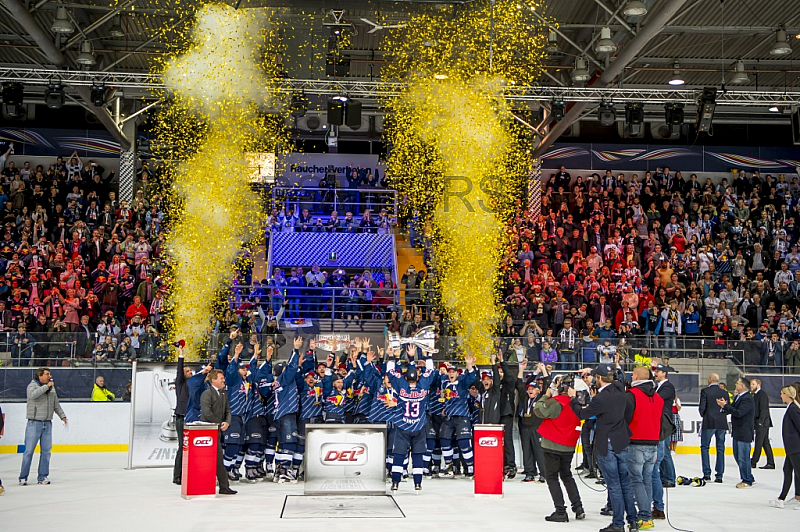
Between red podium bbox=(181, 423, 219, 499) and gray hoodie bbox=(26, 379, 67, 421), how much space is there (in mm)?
2668

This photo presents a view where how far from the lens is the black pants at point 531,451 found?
13.2 meters

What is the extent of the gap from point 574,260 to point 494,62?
231 inches

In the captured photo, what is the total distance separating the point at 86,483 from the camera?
12.7 meters

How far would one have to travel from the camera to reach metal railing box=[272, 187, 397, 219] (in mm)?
28875

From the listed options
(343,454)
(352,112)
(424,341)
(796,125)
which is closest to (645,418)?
(343,454)

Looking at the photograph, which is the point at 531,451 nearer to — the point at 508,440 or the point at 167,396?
the point at 508,440

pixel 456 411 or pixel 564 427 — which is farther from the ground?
pixel 564 427

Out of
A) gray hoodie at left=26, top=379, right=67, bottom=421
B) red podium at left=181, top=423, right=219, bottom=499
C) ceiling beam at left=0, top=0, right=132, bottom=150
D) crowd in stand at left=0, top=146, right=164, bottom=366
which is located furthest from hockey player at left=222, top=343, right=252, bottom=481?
ceiling beam at left=0, top=0, right=132, bottom=150

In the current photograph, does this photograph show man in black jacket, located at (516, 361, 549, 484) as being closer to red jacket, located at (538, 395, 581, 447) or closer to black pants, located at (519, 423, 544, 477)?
black pants, located at (519, 423, 544, 477)

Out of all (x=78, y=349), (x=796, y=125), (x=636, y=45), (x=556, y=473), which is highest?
(x=636, y=45)

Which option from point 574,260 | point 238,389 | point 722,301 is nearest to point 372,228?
point 574,260

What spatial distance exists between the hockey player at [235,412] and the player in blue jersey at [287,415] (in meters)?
0.48

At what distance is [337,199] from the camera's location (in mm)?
29547

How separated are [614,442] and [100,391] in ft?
36.0
